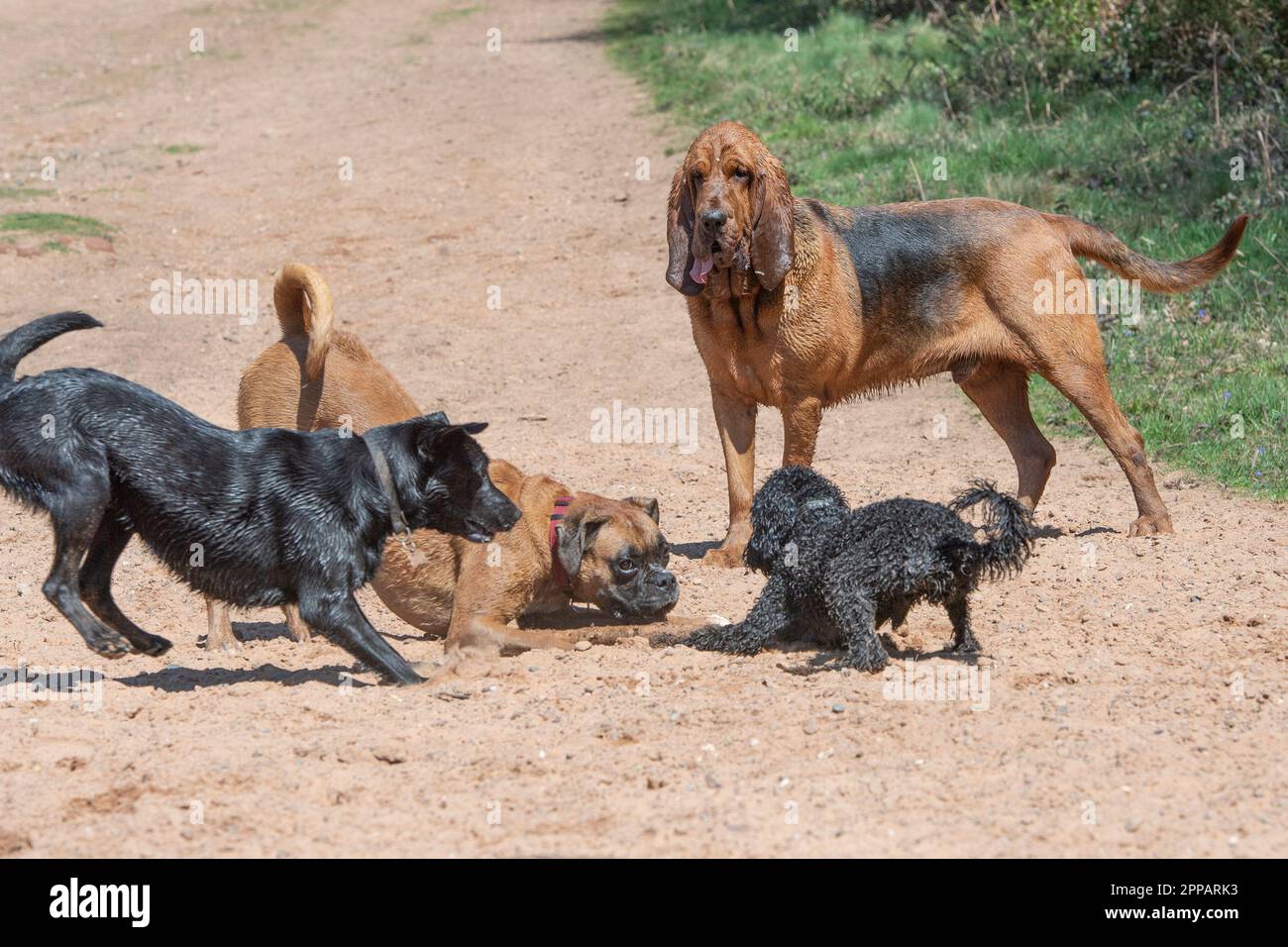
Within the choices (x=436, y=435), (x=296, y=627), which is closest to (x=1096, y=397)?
(x=436, y=435)

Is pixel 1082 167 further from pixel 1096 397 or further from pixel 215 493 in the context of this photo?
pixel 215 493

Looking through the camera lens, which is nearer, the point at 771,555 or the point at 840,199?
the point at 771,555

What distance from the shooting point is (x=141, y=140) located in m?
20.9

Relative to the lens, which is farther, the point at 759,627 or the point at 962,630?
the point at 759,627

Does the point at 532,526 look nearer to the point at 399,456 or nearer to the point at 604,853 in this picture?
the point at 399,456

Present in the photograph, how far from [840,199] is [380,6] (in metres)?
19.4

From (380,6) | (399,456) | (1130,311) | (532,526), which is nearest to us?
(399,456)

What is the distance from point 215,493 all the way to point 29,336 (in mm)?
1041

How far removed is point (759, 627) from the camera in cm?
694

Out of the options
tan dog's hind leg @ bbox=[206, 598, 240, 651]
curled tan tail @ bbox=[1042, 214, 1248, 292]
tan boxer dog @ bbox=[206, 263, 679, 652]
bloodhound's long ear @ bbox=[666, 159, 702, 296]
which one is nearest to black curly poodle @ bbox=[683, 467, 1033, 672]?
tan boxer dog @ bbox=[206, 263, 679, 652]

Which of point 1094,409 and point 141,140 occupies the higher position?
point 141,140

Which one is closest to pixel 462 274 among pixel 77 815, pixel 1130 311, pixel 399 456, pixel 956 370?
pixel 1130 311

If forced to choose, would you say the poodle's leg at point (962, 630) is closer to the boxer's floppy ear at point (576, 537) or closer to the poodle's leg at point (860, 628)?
the poodle's leg at point (860, 628)

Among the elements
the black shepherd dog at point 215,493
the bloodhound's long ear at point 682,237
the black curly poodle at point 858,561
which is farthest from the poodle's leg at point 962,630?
the bloodhound's long ear at point 682,237
